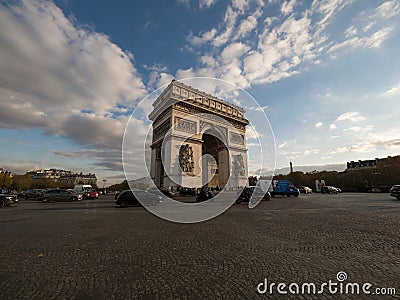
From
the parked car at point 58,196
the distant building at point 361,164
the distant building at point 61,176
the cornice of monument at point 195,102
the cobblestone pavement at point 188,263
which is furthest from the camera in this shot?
the distant building at point 61,176

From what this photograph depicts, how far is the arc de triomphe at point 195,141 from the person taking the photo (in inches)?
1379

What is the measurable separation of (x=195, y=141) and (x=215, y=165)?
1051 cm

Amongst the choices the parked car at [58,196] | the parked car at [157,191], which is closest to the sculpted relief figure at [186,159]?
the parked car at [157,191]

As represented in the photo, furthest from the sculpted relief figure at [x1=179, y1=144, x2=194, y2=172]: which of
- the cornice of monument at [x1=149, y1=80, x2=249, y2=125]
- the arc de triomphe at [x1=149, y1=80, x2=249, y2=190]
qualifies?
the cornice of monument at [x1=149, y1=80, x2=249, y2=125]

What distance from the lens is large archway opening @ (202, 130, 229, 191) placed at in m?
43.5

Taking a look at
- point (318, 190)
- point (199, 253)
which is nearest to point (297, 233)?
point (199, 253)

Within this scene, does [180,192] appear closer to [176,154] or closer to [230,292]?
[176,154]

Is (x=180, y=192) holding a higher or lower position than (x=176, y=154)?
lower

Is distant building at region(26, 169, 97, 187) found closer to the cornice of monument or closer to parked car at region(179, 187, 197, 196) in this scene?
the cornice of monument

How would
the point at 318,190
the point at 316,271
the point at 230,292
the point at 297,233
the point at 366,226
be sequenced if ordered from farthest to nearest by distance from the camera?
1. the point at 318,190
2. the point at 366,226
3. the point at 297,233
4. the point at 316,271
5. the point at 230,292

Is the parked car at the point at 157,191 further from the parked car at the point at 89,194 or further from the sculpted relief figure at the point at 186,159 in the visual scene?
the parked car at the point at 89,194

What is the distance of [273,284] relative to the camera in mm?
3166

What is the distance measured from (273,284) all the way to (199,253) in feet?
6.21

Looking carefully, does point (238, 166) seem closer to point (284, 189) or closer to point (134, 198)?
point (284, 189)
